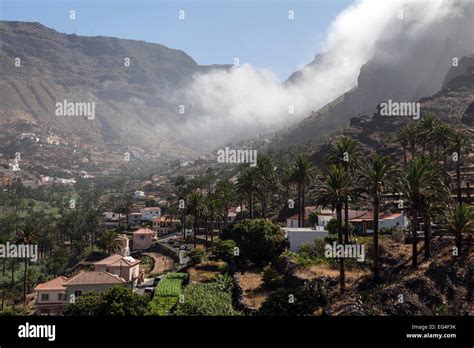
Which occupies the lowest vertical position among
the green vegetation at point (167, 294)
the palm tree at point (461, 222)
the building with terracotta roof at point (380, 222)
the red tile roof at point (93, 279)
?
the green vegetation at point (167, 294)

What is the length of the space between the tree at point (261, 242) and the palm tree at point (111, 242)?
35955mm

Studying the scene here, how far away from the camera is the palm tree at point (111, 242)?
82.9m

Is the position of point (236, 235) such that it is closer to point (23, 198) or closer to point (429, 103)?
point (429, 103)

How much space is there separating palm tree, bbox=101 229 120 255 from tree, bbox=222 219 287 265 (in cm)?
3595

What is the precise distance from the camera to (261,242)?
52656mm

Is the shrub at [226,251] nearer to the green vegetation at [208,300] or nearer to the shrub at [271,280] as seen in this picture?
the green vegetation at [208,300]

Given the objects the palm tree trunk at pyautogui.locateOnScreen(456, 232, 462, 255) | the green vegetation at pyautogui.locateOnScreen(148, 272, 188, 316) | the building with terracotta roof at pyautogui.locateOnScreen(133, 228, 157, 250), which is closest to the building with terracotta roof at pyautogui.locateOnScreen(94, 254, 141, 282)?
the green vegetation at pyautogui.locateOnScreen(148, 272, 188, 316)

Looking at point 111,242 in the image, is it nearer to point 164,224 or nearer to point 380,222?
point 164,224

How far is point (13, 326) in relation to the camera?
1154cm

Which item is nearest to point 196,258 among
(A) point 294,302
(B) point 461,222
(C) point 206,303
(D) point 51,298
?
(D) point 51,298

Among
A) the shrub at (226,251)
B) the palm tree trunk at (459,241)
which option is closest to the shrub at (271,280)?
the shrub at (226,251)

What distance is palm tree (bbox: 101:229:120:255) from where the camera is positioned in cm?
8288

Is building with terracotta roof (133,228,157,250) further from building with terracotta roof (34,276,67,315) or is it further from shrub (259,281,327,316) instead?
shrub (259,281,327,316)

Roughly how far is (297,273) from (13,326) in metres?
32.6
